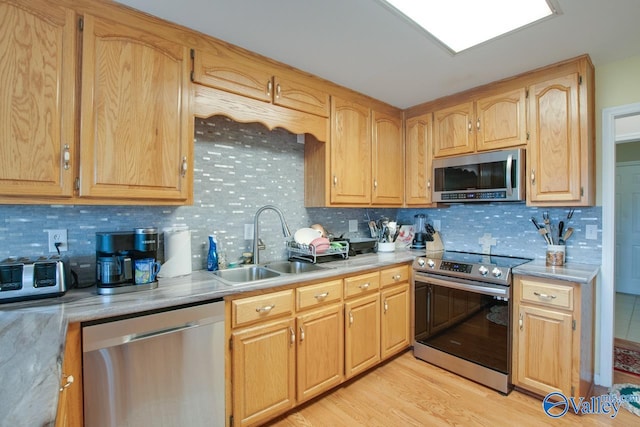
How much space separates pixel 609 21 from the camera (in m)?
1.69

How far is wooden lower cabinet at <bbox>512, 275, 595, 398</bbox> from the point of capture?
1894 mm

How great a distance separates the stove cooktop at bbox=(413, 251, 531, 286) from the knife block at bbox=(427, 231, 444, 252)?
0.62 feet

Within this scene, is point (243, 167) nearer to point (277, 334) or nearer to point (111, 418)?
point (277, 334)

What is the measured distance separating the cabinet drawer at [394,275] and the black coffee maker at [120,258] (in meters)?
1.60

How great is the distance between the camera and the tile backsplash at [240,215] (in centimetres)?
159

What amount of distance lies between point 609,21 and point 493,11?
0.71 m

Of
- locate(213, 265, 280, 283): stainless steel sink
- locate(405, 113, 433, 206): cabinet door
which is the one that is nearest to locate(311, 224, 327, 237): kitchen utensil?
locate(213, 265, 280, 283): stainless steel sink

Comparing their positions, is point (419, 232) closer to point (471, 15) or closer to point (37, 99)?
point (471, 15)

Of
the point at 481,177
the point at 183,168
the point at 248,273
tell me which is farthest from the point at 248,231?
the point at 481,177

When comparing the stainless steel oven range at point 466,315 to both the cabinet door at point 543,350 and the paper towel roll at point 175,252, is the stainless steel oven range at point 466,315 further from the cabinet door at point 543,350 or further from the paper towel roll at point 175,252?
the paper towel roll at point 175,252

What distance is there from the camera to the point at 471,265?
2303mm

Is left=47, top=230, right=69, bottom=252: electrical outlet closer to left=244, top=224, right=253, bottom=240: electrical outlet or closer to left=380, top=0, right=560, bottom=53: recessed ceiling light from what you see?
left=244, top=224, right=253, bottom=240: electrical outlet

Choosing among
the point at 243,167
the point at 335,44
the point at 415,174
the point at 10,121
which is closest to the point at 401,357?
the point at 415,174

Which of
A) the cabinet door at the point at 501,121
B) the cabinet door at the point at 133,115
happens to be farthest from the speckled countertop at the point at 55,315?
the cabinet door at the point at 501,121
